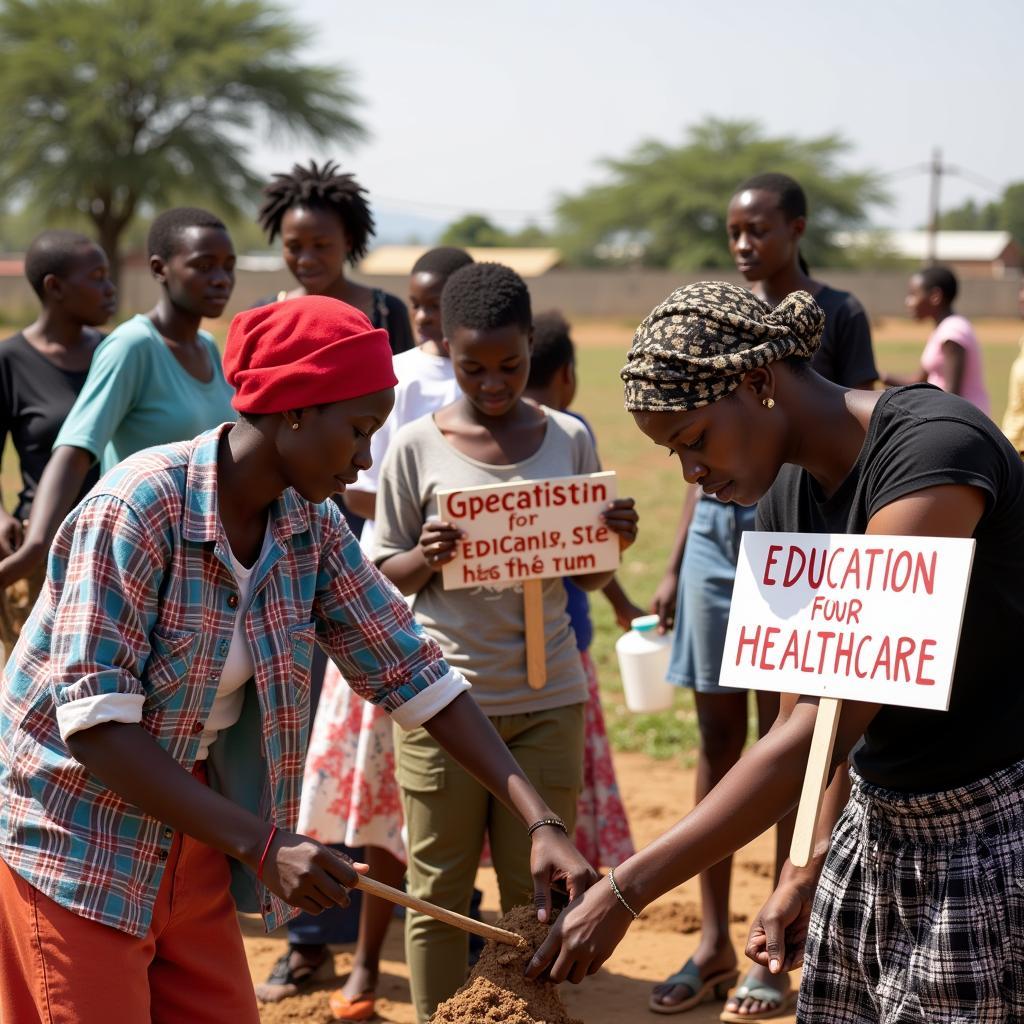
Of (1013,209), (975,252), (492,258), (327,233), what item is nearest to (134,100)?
(492,258)

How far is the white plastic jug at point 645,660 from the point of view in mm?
5188

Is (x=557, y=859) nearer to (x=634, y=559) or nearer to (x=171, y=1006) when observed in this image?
(x=171, y=1006)

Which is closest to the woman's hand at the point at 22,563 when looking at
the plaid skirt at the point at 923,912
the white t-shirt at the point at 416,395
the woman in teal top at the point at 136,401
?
the woman in teal top at the point at 136,401

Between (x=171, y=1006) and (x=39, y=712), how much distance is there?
71 cm

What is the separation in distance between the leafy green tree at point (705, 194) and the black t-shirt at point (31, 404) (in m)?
53.0

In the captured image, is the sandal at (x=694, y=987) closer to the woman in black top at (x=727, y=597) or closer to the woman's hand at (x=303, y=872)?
the woman in black top at (x=727, y=597)

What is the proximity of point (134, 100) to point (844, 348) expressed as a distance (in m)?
39.2

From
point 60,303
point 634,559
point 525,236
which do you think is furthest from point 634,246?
point 60,303

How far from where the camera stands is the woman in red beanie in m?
2.54

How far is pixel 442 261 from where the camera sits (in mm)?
5328

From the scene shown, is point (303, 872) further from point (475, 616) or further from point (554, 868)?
point (475, 616)

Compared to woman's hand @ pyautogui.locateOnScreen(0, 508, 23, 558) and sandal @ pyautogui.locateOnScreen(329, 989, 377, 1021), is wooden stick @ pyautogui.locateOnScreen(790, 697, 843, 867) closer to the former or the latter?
sandal @ pyautogui.locateOnScreen(329, 989, 377, 1021)

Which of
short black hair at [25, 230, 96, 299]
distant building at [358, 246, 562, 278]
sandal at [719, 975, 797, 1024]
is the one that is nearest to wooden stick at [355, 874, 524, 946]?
sandal at [719, 975, 797, 1024]

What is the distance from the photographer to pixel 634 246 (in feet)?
232
